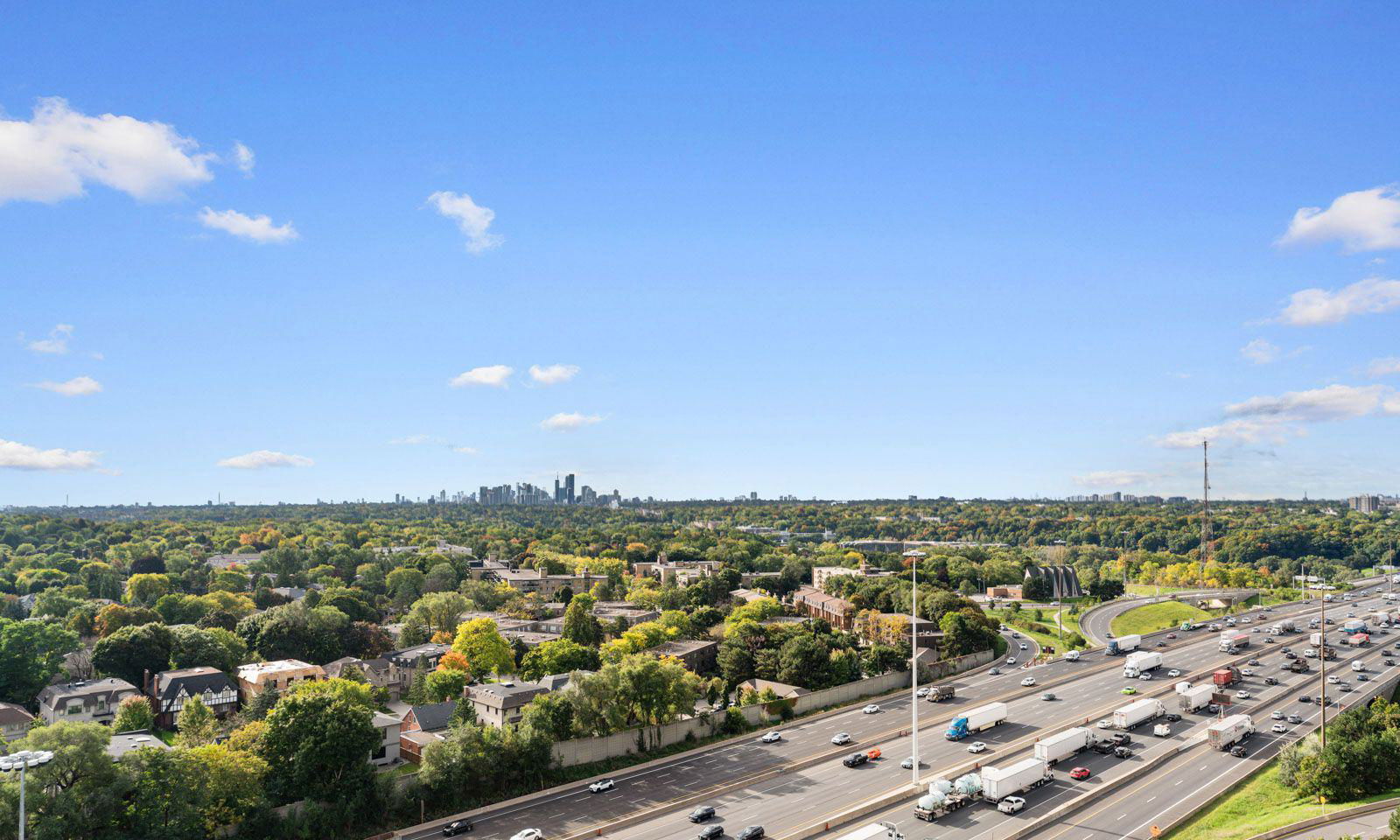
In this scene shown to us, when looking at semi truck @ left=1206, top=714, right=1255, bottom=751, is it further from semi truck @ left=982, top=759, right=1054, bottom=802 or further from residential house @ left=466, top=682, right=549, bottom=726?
residential house @ left=466, top=682, right=549, bottom=726

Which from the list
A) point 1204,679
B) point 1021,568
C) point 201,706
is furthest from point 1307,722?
point 1021,568

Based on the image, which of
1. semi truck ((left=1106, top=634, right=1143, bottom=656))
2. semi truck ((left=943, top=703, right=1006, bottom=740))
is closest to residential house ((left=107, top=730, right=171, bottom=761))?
semi truck ((left=943, top=703, right=1006, bottom=740))

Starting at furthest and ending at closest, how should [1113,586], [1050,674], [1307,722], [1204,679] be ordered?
[1113,586] → [1050,674] → [1204,679] → [1307,722]

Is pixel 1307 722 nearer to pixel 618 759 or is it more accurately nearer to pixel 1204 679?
pixel 1204 679

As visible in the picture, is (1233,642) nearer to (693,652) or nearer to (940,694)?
(940,694)

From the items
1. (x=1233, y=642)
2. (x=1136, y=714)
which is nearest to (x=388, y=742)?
(x=1136, y=714)

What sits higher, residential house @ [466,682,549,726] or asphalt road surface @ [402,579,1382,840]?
residential house @ [466,682,549,726]
